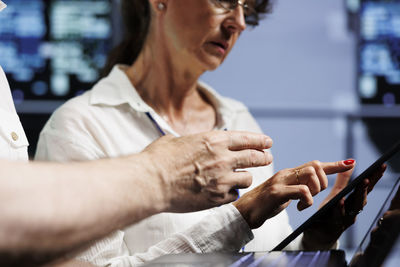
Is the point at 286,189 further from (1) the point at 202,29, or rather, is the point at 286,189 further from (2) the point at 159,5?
(2) the point at 159,5

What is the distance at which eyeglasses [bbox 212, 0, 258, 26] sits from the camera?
1146 mm

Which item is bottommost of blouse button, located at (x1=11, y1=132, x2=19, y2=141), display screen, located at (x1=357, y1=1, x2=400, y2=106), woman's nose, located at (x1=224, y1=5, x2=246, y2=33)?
display screen, located at (x1=357, y1=1, x2=400, y2=106)

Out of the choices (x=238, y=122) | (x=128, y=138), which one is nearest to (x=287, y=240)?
(x=128, y=138)

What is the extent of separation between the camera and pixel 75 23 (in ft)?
8.78

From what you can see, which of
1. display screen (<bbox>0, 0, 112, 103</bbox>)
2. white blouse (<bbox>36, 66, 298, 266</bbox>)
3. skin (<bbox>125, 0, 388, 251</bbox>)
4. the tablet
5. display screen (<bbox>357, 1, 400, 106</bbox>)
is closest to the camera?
the tablet

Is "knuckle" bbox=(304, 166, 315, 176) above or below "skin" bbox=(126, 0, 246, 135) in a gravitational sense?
below

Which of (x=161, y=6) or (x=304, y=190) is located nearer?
(x=304, y=190)

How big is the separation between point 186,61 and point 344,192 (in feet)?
1.98

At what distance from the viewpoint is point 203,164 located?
1.93ft

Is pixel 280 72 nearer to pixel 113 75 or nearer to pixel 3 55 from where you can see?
pixel 3 55

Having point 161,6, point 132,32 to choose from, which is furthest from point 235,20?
point 132,32

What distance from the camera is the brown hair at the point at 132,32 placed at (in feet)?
4.45

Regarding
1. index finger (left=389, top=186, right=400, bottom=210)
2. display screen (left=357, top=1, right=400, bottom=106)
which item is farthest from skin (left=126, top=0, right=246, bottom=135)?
display screen (left=357, top=1, right=400, bottom=106)

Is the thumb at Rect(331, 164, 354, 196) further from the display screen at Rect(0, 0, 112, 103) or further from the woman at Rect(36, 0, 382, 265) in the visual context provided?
the display screen at Rect(0, 0, 112, 103)
